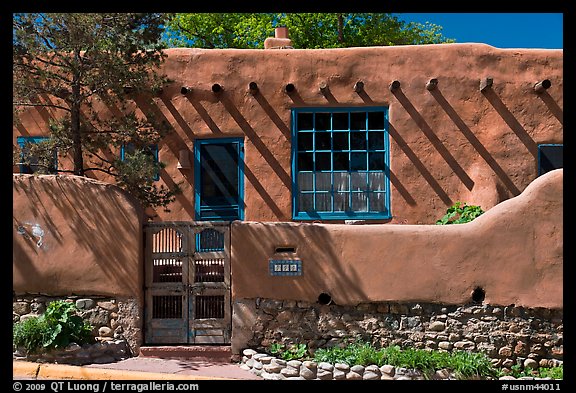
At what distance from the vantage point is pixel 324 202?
11805 mm

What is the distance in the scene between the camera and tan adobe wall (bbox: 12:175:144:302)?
8805 millimetres

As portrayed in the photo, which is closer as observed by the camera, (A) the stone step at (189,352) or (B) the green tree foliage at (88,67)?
(A) the stone step at (189,352)

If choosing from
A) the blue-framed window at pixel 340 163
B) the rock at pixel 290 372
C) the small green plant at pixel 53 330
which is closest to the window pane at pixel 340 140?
the blue-framed window at pixel 340 163

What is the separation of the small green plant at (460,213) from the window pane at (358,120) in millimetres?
2351

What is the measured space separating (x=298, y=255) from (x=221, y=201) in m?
3.58

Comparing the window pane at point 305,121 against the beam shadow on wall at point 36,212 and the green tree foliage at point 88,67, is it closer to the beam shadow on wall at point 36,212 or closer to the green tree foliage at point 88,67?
the green tree foliage at point 88,67

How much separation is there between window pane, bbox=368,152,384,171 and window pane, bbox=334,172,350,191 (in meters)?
0.50

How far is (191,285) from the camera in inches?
347

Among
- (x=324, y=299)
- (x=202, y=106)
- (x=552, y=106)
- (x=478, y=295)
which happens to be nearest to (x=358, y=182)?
(x=202, y=106)

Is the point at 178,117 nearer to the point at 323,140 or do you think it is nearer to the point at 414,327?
the point at 323,140

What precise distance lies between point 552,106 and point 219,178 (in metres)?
6.78

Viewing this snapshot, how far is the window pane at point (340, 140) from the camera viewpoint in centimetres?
1188

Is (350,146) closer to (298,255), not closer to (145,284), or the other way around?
(298,255)
